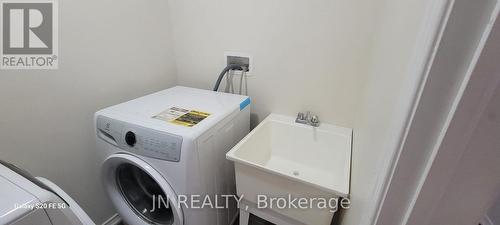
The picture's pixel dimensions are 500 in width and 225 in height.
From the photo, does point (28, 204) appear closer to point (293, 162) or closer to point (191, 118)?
point (191, 118)

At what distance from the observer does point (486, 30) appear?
0.83ft

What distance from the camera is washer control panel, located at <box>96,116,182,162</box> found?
0.84 metres

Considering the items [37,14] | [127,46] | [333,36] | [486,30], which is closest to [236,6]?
[333,36]

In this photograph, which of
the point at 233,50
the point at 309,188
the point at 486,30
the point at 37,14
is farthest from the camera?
the point at 233,50

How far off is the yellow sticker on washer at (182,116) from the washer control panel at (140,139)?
0.34 feet

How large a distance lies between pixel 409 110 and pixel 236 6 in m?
1.19

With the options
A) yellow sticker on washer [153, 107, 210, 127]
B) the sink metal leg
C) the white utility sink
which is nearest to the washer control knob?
yellow sticker on washer [153, 107, 210, 127]

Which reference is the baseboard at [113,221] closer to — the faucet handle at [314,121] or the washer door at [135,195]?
the washer door at [135,195]

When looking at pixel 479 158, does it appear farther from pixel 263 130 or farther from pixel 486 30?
pixel 263 130

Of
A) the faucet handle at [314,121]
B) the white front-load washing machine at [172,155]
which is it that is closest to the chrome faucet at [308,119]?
the faucet handle at [314,121]

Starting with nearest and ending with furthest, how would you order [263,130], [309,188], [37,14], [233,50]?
1. [309,188]
2. [37,14]
3. [263,130]
4. [233,50]

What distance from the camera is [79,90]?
1.09 metres
